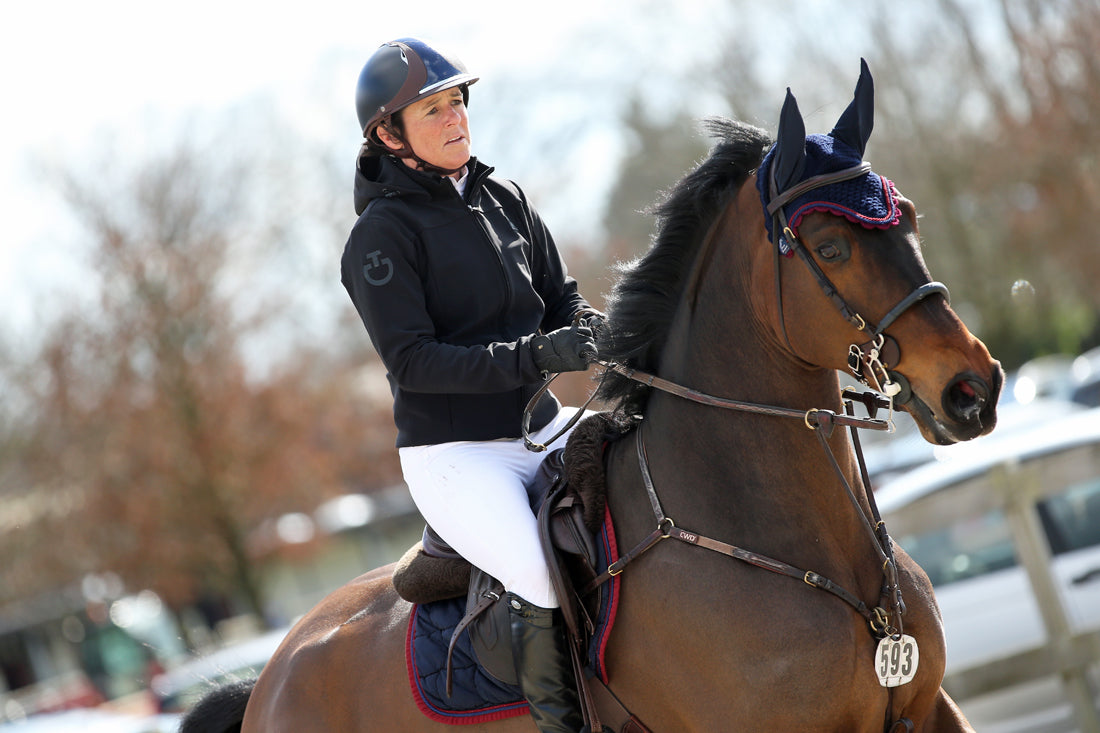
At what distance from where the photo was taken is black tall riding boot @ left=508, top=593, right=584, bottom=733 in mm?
3420

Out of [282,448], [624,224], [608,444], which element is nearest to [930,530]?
[608,444]

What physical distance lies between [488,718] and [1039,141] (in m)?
20.9

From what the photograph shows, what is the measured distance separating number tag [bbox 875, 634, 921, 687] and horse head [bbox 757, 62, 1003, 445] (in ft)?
2.18

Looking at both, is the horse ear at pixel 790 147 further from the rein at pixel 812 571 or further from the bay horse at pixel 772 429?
the rein at pixel 812 571

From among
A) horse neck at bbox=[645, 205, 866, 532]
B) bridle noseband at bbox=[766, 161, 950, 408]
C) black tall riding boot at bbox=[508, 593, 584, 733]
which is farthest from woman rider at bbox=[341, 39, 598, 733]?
bridle noseband at bbox=[766, 161, 950, 408]

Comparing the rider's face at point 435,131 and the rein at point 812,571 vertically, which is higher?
the rider's face at point 435,131

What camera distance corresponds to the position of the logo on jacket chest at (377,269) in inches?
144

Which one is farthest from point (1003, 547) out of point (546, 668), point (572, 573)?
point (546, 668)

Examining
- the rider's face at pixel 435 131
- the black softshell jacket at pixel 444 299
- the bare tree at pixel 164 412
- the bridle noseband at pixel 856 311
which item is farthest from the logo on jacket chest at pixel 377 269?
the bare tree at pixel 164 412

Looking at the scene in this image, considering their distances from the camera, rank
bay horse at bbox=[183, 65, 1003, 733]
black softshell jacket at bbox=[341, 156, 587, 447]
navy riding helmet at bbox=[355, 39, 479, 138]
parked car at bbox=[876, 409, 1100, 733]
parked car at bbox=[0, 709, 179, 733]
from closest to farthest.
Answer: bay horse at bbox=[183, 65, 1003, 733] < black softshell jacket at bbox=[341, 156, 587, 447] < navy riding helmet at bbox=[355, 39, 479, 138] < parked car at bbox=[876, 409, 1100, 733] < parked car at bbox=[0, 709, 179, 733]

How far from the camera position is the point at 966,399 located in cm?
278

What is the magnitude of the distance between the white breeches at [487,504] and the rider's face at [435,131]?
1.06m

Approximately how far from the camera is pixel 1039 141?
21.1 meters

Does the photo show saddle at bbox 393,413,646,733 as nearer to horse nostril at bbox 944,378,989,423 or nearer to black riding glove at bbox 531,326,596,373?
black riding glove at bbox 531,326,596,373
